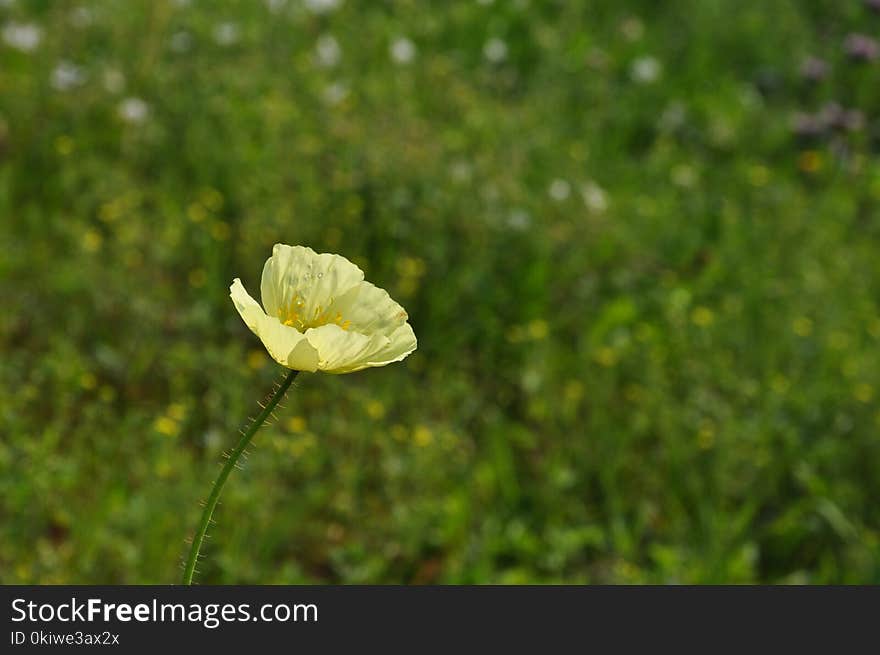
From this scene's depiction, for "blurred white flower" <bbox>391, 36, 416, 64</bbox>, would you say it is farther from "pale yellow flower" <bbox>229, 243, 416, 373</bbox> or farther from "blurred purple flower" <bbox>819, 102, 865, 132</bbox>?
"pale yellow flower" <bbox>229, 243, 416, 373</bbox>

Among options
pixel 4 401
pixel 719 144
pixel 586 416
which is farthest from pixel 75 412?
pixel 719 144

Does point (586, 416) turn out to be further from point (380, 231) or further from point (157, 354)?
point (157, 354)

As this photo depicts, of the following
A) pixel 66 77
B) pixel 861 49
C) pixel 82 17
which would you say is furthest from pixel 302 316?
pixel 861 49

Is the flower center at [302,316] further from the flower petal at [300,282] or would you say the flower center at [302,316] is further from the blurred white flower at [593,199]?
the blurred white flower at [593,199]

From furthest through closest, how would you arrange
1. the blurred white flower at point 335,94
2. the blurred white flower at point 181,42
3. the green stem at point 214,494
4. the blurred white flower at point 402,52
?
the blurred white flower at point 402,52, the blurred white flower at point 181,42, the blurred white flower at point 335,94, the green stem at point 214,494

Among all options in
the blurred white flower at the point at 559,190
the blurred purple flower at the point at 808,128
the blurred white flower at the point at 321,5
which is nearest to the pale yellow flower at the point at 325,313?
the blurred white flower at the point at 559,190

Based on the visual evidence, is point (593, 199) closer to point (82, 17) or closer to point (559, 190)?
point (559, 190)
